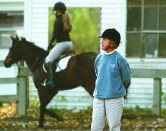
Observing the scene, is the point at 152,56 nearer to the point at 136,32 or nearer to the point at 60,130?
the point at 136,32

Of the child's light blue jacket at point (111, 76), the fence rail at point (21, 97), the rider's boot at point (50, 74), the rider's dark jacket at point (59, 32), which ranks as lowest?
the fence rail at point (21, 97)

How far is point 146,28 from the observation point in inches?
610

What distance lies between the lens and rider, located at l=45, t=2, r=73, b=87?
39.5 ft

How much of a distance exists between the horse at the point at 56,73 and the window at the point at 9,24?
179 inches

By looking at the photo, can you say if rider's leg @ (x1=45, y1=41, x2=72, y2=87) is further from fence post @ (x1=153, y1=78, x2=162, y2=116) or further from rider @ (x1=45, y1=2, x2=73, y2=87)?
fence post @ (x1=153, y1=78, x2=162, y2=116)

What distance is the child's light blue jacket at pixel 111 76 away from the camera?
291 inches

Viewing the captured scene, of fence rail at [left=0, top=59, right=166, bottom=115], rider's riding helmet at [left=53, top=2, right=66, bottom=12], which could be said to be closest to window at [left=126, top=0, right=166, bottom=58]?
fence rail at [left=0, top=59, right=166, bottom=115]

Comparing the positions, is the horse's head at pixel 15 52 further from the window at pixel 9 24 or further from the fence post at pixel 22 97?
the window at pixel 9 24

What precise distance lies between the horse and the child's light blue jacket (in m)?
4.45

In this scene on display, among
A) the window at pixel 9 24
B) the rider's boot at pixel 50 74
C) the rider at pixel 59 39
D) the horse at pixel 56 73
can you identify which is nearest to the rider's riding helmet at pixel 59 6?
the rider at pixel 59 39

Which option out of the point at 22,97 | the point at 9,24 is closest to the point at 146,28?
the point at 22,97

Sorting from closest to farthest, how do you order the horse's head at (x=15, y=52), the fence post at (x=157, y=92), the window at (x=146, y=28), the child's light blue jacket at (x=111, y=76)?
the child's light blue jacket at (x=111, y=76) → the fence post at (x=157, y=92) → the horse's head at (x=15, y=52) → the window at (x=146, y=28)

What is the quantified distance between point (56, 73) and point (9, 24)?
550 cm

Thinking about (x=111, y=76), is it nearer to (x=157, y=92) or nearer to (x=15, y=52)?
(x=157, y=92)
